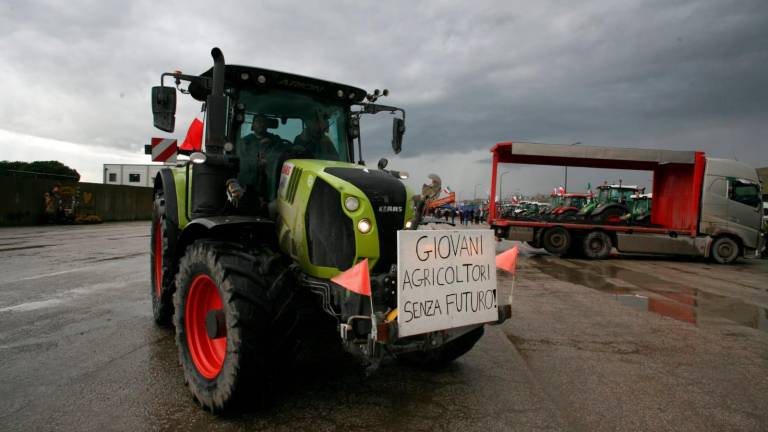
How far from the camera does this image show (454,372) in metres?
4.07

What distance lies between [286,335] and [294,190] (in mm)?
1143

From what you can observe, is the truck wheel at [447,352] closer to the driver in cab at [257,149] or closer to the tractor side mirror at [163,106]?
the driver in cab at [257,149]

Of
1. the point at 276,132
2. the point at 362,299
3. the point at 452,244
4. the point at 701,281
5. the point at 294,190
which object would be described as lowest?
the point at 701,281

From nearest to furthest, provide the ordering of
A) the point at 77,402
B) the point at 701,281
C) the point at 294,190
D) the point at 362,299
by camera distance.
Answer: the point at 362,299 < the point at 77,402 < the point at 294,190 < the point at 701,281

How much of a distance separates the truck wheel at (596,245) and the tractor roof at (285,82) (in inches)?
471

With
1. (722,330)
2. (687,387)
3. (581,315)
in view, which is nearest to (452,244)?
(687,387)

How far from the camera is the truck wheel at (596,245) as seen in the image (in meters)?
14.7

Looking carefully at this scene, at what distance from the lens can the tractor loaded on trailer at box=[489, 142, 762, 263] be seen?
14.4m

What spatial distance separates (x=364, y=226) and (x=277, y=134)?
1547mm

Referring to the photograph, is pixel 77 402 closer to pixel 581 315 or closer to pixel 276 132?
pixel 276 132

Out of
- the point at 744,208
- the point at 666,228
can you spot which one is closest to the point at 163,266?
the point at 666,228

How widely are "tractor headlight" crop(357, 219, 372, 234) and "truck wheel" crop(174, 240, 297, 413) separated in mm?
558

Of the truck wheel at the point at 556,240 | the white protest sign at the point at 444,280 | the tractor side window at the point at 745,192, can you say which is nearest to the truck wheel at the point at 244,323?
the white protest sign at the point at 444,280

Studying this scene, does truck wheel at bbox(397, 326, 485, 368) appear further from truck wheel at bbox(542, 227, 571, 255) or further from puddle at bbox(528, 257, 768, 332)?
truck wheel at bbox(542, 227, 571, 255)
